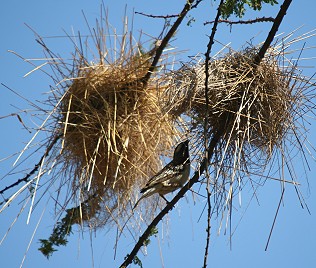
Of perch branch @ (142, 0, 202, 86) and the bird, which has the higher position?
perch branch @ (142, 0, 202, 86)

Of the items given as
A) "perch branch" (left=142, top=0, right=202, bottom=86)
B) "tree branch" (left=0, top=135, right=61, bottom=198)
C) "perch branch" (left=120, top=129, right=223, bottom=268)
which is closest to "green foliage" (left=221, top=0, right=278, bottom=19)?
"perch branch" (left=142, top=0, right=202, bottom=86)

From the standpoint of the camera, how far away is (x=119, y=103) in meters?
2.88

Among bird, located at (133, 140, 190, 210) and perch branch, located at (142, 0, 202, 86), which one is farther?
bird, located at (133, 140, 190, 210)

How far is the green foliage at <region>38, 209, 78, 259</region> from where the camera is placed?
2.63m

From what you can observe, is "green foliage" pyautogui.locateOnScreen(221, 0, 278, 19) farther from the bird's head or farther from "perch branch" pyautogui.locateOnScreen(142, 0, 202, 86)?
the bird's head

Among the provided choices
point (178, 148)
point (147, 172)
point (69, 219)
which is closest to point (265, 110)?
point (178, 148)

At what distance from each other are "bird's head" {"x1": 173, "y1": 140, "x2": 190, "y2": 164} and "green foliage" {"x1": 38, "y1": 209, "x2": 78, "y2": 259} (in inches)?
19.4

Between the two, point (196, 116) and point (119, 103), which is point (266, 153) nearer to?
point (196, 116)

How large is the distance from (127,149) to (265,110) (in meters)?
0.67

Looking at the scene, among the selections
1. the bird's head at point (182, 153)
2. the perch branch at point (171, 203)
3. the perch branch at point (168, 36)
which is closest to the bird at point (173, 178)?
the bird's head at point (182, 153)

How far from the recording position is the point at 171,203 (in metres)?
2.20

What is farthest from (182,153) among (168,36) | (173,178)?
(168,36)

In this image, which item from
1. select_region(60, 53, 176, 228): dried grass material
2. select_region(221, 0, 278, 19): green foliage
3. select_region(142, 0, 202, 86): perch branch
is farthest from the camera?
select_region(60, 53, 176, 228): dried grass material

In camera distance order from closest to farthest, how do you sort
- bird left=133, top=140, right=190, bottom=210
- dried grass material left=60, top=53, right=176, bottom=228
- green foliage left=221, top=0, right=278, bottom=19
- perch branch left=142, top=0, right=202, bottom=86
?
1. green foliage left=221, top=0, right=278, bottom=19
2. perch branch left=142, top=0, right=202, bottom=86
3. bird left=133, top=140, right=190, bottom=210
4. dried grass material left=60, top=53, right=176, bottom=228
